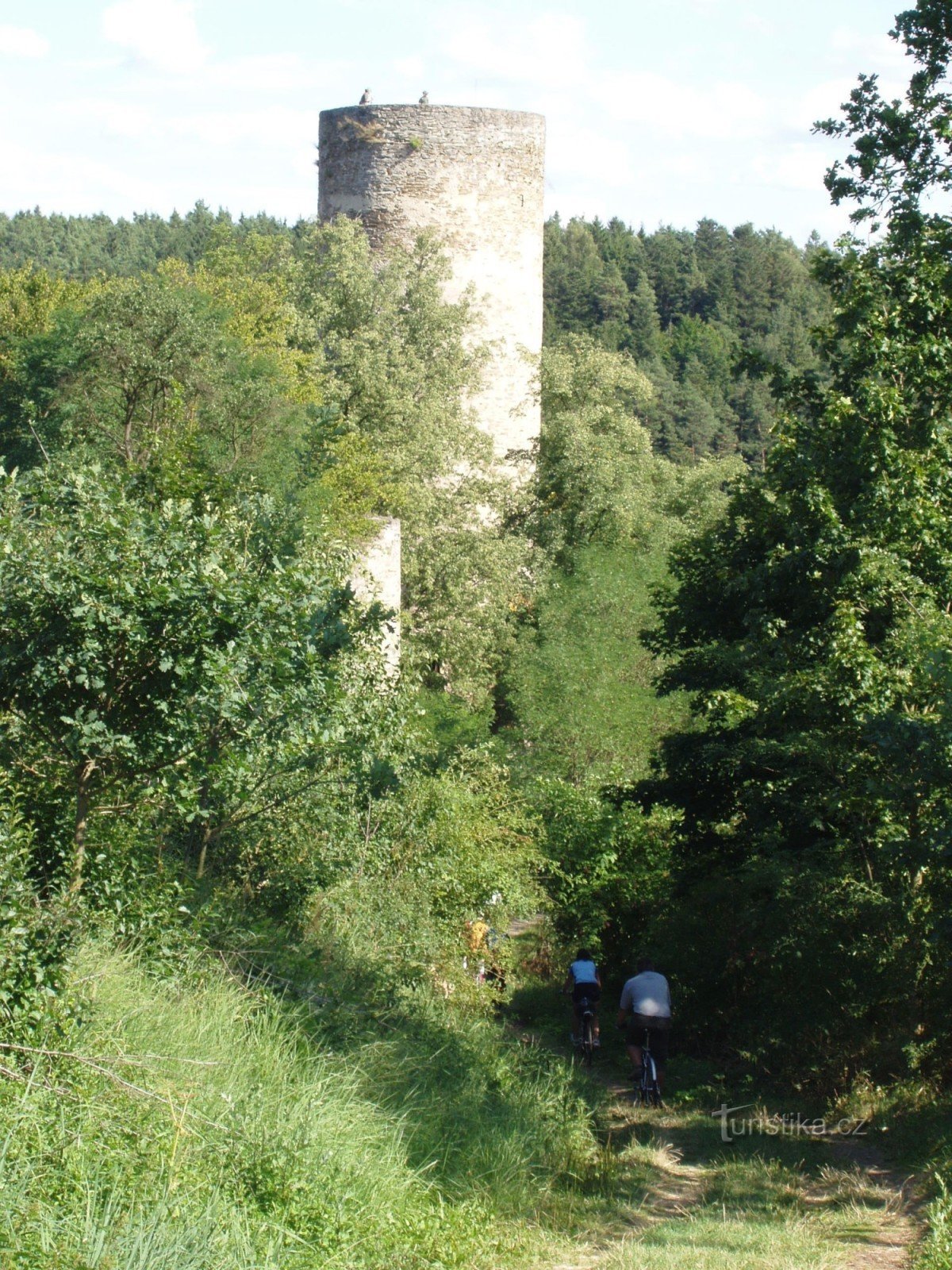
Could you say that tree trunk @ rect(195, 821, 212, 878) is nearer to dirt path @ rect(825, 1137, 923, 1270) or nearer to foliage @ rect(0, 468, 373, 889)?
foliage @ rect(0, 468, 373, 889)

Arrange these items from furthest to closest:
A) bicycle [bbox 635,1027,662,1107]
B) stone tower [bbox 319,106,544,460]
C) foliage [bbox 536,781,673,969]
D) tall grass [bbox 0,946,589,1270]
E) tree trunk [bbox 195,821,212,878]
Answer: stone tower [bbox 319,106,544,460] < foliage [bbox 536,781,673,969] < bicycle [bbox 635,1027,662,1107] < tree trunk [bbox 195,821,212,878] < tall grass [bbox 0,946,589,1270]

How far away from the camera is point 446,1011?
10.7 meters

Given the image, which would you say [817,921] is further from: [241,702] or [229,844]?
[241,702]

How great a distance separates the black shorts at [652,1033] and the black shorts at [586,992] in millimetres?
1370

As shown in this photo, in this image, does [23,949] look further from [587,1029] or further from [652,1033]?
[587,1029]

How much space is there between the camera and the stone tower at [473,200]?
81.7 feet

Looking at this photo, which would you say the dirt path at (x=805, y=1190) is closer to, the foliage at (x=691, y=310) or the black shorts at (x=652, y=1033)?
the black shorts at (x=652, y=1033)

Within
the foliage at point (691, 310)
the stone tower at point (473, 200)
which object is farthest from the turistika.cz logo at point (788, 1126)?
the foliage at point (691, 310)

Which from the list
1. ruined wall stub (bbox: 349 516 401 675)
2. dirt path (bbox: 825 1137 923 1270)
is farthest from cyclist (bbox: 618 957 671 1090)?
ruined wall stub (bbox: 349 516 401 675)

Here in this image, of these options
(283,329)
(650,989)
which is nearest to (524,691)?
(283,329)

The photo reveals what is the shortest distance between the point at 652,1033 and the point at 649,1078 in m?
0.33

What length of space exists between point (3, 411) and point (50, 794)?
12.3m

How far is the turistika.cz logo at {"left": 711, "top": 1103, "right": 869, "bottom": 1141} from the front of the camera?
388 inches

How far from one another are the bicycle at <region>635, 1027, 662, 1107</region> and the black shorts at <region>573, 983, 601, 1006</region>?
4.81ft
